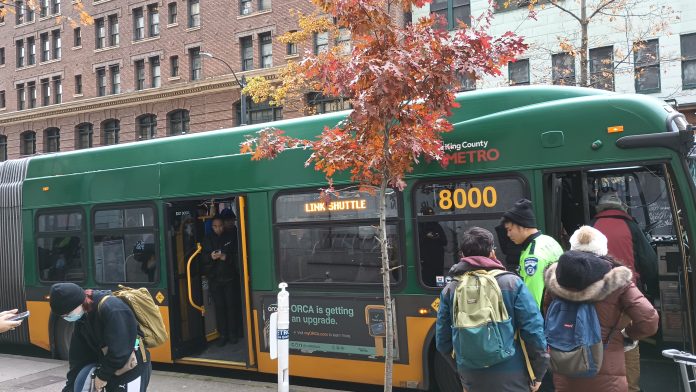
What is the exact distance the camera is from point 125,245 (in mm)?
8000

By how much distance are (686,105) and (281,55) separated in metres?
18.2

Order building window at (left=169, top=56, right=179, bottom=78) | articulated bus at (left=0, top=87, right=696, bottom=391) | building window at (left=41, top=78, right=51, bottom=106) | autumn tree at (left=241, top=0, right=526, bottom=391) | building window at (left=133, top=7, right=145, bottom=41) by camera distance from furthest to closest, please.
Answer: building window at (left=41, top=78, right=51, bottom=106) < building window at (left=133, top=7, right=145, bottom=41) < building window at (left=169, top=56, right=179, bottom=78) < articulated bus at (left=0, top=87, right=696, bottom=391) < autumn tree at (left=241, top=0, right=526, bottom=391)

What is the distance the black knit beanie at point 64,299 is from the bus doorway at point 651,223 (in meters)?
4.04

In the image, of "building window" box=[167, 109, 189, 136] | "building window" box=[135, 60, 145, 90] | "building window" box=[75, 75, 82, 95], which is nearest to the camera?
"building window" box=[167, 109, 189, 136]

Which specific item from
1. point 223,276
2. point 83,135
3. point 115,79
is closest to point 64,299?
point 223,276

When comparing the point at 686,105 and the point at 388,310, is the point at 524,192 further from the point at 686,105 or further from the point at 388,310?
the point at 686,105

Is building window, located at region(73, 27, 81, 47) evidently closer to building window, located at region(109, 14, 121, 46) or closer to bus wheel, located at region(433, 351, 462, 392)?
building window, located at region(109, 14, 121, 46)

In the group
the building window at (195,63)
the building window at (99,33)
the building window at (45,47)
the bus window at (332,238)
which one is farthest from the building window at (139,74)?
the bus window at (332,238)

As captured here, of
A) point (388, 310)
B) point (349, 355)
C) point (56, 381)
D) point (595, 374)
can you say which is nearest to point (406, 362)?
point (349, 355)

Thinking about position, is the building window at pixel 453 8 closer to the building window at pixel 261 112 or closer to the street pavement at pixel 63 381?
the building window at pixel 261 112

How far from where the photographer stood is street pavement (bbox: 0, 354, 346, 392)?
6.70 metres

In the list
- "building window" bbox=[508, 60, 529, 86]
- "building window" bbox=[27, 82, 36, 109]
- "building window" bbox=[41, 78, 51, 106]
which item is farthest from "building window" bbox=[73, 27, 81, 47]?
"building window" bbox=[508, 60, 529, 86]

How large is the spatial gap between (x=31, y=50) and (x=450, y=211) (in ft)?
138

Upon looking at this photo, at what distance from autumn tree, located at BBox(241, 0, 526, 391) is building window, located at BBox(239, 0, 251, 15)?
89.6ft
